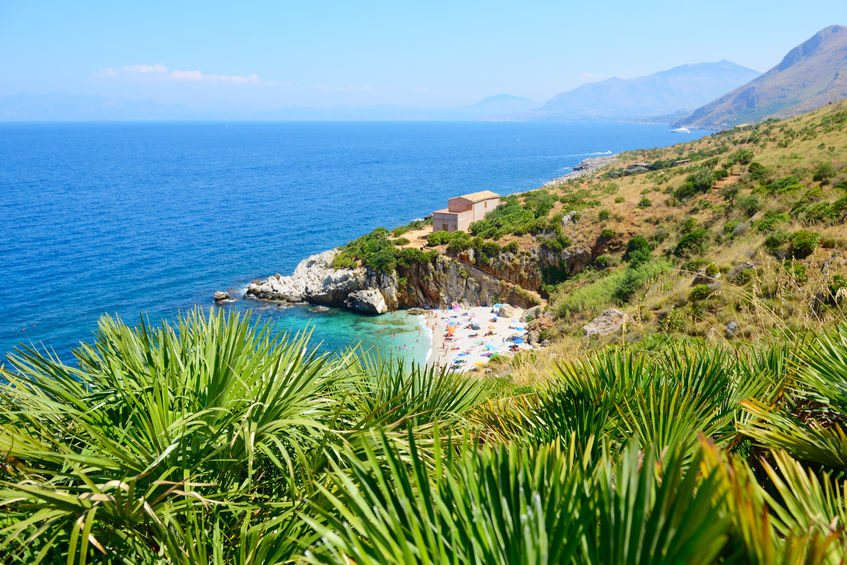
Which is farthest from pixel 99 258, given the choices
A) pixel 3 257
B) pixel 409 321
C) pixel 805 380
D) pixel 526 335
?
pixel 805 380

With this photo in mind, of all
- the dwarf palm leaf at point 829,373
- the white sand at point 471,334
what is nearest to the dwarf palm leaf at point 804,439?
the dwarf palm leaf at point 829,373

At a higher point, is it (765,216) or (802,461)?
(802,461)

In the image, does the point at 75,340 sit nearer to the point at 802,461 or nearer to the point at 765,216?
the point at 802,461

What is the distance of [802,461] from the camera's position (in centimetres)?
288

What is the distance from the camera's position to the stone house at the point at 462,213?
34094 millimetres

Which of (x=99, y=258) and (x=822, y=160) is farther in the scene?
(x=99, y=258)

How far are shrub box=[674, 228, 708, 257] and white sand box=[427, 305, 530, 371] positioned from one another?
8.18m

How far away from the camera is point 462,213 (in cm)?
3444

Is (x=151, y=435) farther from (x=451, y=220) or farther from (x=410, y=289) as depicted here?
(x=451, y=220)

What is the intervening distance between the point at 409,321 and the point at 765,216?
1789 centimetres

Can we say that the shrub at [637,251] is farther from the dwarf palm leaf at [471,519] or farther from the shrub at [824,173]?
the dwarf palm leaf at [471,519]

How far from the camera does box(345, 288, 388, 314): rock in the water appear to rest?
30250mm

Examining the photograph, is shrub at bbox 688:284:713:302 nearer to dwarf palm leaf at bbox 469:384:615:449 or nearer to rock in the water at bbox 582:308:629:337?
rock in the water at bbox 582:308:629:337

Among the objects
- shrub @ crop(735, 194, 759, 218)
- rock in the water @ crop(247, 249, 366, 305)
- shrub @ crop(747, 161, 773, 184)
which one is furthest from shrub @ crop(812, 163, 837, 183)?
rock in the water @ crop(247, 249, 366, 305)
